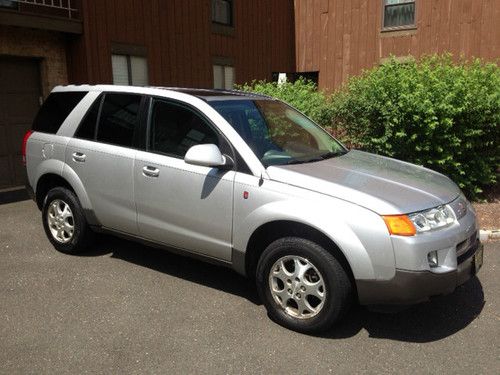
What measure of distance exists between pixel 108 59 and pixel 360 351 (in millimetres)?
8390

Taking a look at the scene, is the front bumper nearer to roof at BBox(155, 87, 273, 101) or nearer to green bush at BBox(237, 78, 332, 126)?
roof at BBox(155, 87, 273, 101)

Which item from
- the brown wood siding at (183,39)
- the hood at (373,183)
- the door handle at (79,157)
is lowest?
the hood at (373,183)

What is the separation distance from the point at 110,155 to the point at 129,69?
651 cm

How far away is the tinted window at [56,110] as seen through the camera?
5.13 m

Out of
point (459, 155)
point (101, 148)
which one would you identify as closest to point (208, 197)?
point (101, 148)

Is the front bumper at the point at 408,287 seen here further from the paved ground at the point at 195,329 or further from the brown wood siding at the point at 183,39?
the brown wood siding at the point at 183,39

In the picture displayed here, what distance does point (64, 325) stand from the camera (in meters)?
3.71

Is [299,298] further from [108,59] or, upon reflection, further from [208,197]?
[108,59]

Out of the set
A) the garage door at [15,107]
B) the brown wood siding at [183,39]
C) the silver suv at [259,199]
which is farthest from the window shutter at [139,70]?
the silver suv at [259,199]

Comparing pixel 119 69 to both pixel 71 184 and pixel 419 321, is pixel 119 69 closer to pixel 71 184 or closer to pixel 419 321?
pixel 71 184

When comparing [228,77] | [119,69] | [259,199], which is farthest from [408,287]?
[228,77]

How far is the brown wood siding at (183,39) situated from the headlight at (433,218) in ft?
25.7

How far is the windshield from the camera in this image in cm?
397

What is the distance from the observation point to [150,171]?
423 centimetres
